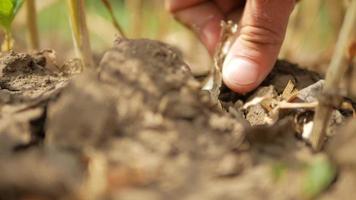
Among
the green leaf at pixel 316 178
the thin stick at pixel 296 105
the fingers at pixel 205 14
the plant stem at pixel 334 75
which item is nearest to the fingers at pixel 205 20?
the fingers at pixel 205 14

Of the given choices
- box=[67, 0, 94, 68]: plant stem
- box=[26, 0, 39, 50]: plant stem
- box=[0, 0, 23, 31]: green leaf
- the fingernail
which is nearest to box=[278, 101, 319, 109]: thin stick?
the fingernail

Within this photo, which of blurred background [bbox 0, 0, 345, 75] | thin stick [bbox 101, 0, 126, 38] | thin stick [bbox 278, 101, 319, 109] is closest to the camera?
thin stick [bbox 278, 101, 319, 109]

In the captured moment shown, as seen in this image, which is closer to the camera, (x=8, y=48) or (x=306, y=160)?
(x=306, y=160)

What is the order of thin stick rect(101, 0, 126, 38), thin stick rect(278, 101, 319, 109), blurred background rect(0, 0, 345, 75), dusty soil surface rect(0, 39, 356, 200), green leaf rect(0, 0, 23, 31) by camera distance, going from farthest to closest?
1. blurred background rect(0, 0, 345, 75)
2. thin stick rect(101, 0, 126, 38)
3. green leaf rect(0, 0, 23, 31)
4. thin stick rect(278, 101, 319, 109)
5. dusty soil surface rect(0, 39, 356, 200)

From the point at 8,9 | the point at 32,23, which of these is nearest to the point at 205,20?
the point at 32,23

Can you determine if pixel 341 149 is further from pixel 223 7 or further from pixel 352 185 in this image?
pixel 223 7

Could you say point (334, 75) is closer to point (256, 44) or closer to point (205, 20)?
point (256, 44)

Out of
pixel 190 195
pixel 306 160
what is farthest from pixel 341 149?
pixel 190 195

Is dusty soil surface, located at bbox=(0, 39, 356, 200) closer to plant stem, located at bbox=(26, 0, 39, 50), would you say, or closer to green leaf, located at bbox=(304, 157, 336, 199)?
green leaf, located at bbox=(304, 157, 336, 199)
